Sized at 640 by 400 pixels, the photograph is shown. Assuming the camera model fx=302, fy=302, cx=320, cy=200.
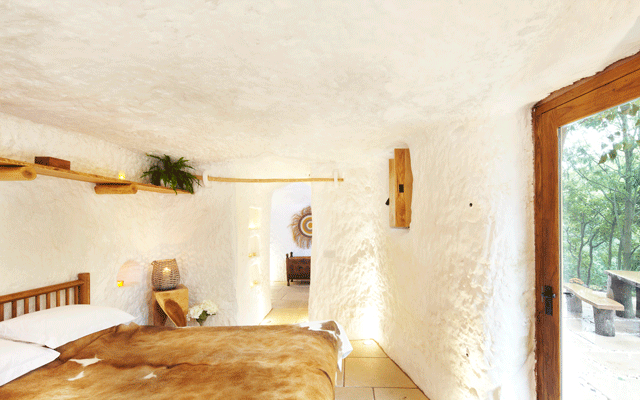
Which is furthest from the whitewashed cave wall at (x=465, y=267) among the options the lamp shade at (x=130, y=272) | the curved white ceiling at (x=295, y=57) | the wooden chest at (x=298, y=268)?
the wooden chest at (x=298, y=268)

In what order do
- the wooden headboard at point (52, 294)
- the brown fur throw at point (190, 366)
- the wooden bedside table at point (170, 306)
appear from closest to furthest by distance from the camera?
the brown fur throw at point (190, 366) < the wooden headboard at point (52, 294) < the wooden bedside table at point (170, 306)

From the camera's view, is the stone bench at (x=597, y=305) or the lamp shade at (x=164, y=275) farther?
the lamp shade at (x=164, y=275)

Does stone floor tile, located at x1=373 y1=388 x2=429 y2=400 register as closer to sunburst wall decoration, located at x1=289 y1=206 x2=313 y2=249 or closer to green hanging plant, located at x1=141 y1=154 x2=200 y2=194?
green hanging plant, located at x1=141 y1=154 x2=200 y2=194

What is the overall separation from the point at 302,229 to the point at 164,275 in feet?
15.5

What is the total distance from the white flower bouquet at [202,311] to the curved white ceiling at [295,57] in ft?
7.30

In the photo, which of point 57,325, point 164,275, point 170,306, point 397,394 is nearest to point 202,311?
point 170,306

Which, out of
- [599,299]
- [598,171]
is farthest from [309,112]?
[599,299]

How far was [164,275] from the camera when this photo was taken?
3490mm

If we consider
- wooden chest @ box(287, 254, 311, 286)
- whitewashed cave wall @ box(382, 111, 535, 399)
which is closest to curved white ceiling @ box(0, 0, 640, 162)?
whitewashed cave wall @ box(382, 111, 535, 399)

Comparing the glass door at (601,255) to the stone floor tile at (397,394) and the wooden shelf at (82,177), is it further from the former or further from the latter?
the wooden shelf at (82,177)

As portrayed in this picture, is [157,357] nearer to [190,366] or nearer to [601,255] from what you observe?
[190,366]

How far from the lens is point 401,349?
309 cm

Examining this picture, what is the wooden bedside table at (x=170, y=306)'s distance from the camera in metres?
3.37

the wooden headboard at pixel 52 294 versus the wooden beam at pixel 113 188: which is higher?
the wooden beam at pixel 113 188
